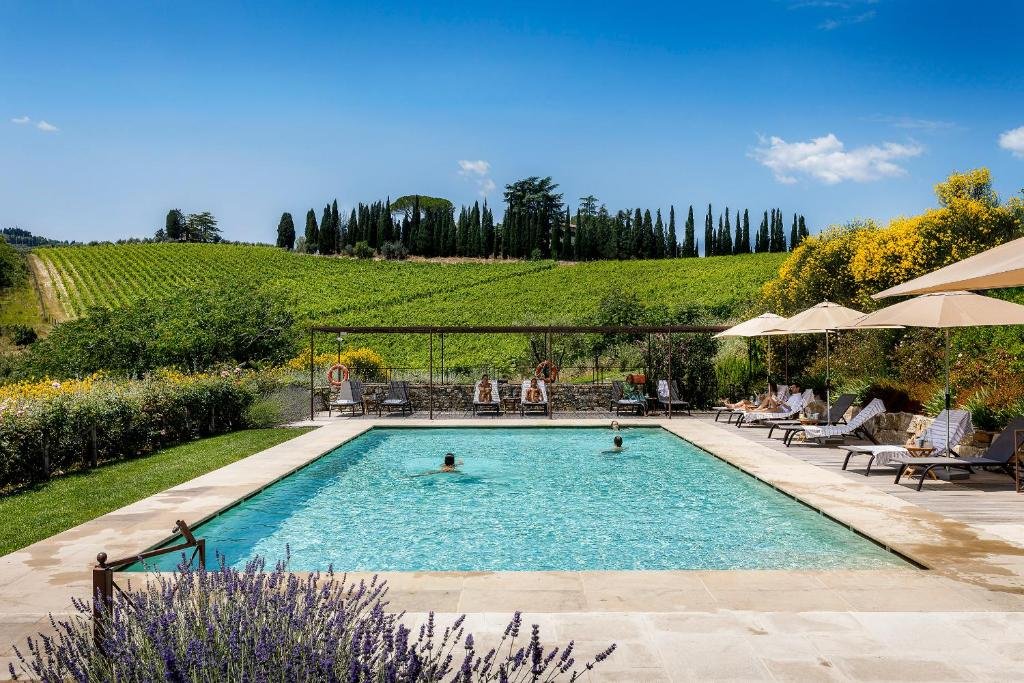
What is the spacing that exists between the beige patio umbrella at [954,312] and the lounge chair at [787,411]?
413cm

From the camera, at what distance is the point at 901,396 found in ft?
36.5

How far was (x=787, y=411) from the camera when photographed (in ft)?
43.5

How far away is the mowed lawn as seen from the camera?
21.0ft

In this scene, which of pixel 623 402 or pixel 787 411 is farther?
pixel 623 402

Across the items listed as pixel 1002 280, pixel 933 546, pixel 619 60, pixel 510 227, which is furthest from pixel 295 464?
pixel 510 227

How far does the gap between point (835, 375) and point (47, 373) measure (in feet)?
65.4

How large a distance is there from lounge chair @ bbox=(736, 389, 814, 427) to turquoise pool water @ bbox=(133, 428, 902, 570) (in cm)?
263

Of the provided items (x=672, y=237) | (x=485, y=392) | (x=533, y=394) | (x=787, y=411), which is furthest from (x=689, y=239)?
(x=787, y=411)

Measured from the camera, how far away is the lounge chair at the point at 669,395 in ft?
50.8

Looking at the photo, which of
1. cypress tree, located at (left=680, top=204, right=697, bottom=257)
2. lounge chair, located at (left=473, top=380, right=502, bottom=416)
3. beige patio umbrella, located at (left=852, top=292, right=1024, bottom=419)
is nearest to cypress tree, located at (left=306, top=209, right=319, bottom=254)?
cypress tree, located at (left=680, top=204, right=697, bottom=257)

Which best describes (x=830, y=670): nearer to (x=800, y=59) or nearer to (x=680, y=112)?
(x=800, y=59)

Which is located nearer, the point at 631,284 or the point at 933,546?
the point at 933,546

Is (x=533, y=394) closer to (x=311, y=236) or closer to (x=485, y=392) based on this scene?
(x=485, y=392)

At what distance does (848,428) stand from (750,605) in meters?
6.81
